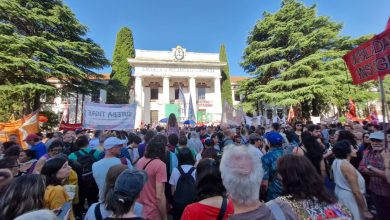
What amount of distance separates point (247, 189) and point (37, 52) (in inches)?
698

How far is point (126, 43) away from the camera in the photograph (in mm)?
34375

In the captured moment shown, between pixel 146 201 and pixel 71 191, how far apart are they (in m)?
0.86

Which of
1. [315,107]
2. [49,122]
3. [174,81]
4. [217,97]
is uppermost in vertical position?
[174,81]

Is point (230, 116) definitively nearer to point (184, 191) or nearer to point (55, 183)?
point (184, 191)

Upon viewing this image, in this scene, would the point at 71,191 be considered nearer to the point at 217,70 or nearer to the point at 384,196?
the point at 384,196

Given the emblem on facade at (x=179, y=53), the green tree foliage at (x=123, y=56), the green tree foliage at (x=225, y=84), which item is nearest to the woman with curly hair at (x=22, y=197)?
the green tree foliage at (x=123, y=56)

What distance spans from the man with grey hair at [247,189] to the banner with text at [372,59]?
124 inches

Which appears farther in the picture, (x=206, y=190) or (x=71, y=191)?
(x=71, y=191)

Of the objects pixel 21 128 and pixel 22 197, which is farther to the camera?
pixel 21 128

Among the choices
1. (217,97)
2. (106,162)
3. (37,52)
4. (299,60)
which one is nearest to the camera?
(106,162)

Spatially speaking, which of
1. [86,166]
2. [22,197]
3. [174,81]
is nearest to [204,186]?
[22,197]

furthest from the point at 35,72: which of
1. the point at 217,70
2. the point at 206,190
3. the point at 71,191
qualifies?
the point at 217,70

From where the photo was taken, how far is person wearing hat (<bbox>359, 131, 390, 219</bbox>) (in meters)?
3.16

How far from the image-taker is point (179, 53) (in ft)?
112
